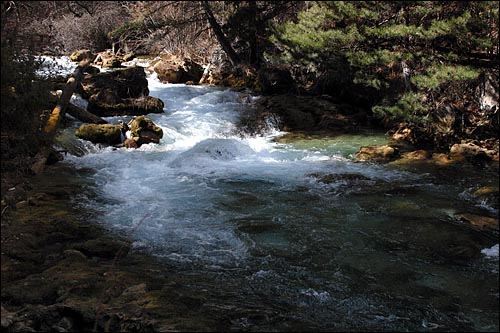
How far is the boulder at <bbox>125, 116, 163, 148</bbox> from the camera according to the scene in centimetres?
1351

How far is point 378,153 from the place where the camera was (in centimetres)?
1239

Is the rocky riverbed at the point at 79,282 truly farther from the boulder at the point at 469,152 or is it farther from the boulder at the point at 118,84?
the boulder at the point at 118,84

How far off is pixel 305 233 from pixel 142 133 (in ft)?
25.1

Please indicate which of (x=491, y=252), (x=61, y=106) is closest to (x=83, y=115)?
(x=61, y=106)

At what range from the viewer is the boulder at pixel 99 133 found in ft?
43.7

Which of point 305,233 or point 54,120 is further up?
point 54,120

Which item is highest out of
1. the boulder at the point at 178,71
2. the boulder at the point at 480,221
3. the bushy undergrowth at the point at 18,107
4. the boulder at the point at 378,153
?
the boulder at the point at 178,71

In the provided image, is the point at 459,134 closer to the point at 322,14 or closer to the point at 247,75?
the point at 322,14

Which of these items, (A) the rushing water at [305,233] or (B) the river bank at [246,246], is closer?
(B) the river bank at [246,246]

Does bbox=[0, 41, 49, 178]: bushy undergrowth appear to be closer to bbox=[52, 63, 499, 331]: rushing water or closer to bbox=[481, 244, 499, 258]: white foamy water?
bbox=[52, 63, 499, 331]: rushing water

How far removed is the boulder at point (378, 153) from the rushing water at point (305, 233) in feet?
1.64

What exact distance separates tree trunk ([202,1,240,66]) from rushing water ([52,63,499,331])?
784cm

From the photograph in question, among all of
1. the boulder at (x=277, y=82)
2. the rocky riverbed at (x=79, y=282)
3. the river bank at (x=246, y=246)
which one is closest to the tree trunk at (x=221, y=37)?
the boulder at (x=277, y=82)

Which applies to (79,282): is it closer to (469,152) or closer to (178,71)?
(469,152)
